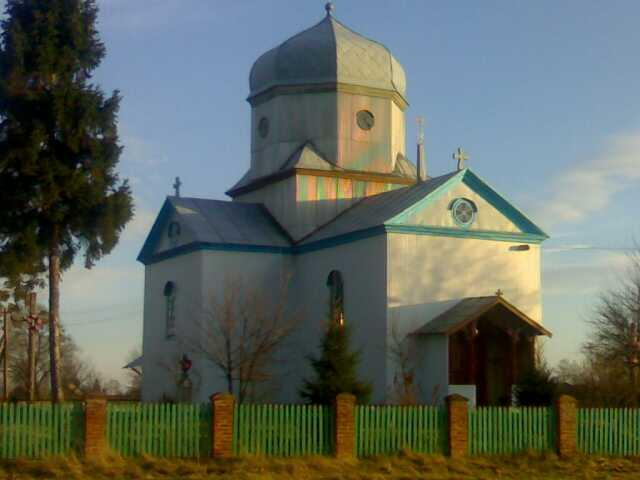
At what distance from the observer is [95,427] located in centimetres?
1962

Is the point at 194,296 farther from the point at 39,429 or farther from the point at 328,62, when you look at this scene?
the point at 39,429

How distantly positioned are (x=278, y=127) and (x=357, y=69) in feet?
10.7

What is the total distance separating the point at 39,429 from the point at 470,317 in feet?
41.5

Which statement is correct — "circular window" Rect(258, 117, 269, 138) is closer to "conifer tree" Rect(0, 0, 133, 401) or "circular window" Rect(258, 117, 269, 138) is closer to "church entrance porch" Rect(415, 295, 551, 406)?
"conifer tree" Rect(0, 0, 133, 401)

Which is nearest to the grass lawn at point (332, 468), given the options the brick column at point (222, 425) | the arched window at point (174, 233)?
the brick column at point (222, 425)

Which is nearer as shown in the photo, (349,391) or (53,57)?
(349,391)

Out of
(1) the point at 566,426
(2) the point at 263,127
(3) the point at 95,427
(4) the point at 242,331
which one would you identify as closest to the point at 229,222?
(4) the point at 242,331

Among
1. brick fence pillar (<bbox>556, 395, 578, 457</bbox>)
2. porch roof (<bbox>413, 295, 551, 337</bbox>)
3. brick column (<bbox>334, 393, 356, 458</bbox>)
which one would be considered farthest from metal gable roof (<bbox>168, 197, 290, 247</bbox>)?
brick fence pillar (<bbox>556, 395, 578, 457</bbox>)

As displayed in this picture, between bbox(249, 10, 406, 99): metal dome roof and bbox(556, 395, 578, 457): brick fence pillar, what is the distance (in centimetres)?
1571

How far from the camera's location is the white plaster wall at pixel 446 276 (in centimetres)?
2927

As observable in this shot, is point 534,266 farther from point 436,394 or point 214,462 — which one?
point 214,462

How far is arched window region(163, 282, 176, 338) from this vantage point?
3450cm

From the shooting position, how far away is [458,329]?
28.1m

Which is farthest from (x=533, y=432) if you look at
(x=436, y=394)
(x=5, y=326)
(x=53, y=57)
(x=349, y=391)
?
(x=5, y=326)
